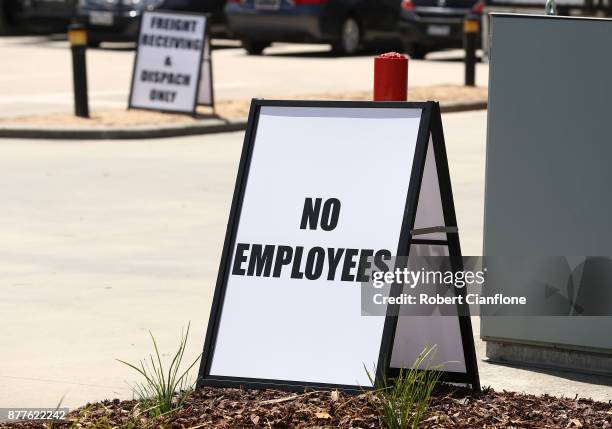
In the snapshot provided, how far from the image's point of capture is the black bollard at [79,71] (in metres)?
16.3

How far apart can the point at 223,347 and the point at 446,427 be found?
929mm

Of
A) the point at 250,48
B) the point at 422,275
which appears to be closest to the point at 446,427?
the point at 422,275

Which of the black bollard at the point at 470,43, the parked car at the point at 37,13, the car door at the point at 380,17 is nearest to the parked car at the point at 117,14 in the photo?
the car door at the point at 380,17

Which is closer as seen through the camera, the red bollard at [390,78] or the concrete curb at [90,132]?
the red bollard at [390,78]

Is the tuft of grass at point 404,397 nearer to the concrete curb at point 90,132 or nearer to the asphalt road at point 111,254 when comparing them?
the asphalt road at point 111,254

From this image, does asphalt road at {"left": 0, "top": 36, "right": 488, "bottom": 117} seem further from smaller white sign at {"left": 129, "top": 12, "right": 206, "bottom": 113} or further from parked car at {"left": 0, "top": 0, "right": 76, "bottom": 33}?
parked car at {"left": 0, "top": 0, "right": 76, "bottom": 33}

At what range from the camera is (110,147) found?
48.4 feet

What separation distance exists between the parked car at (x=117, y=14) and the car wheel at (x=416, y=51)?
138 inches

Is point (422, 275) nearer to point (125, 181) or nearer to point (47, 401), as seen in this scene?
point (47, 401)

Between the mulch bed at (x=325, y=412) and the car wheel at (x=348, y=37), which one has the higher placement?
the mulch bed at (x=325, y=412)

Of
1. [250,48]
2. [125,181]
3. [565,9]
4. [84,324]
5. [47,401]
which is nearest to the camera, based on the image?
[47,401]

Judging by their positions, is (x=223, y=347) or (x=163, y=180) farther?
(x=163, y=180)

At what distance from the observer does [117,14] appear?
26.9 m

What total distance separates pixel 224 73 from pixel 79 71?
6868 mm
